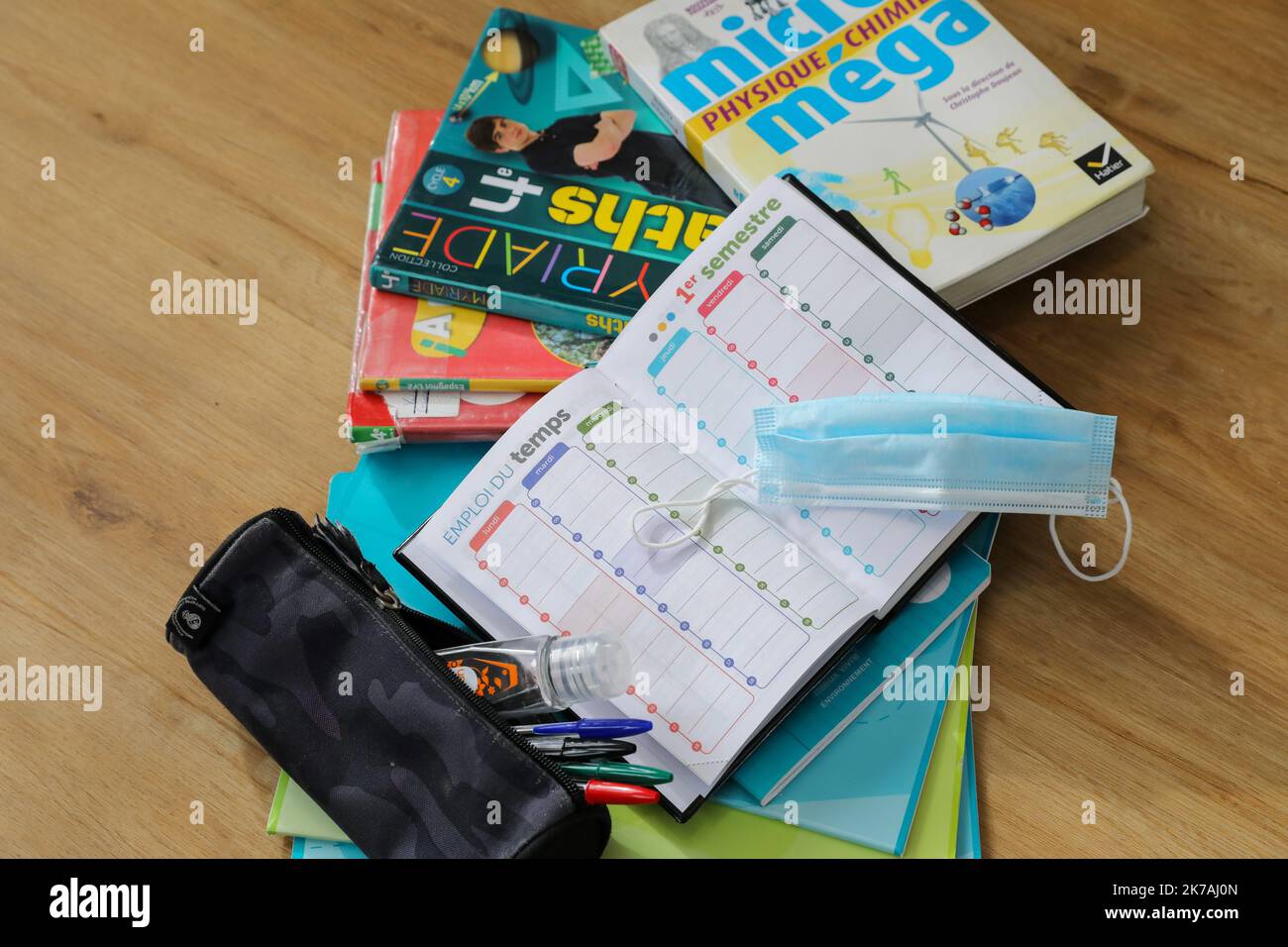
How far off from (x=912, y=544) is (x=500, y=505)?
0.93 ft

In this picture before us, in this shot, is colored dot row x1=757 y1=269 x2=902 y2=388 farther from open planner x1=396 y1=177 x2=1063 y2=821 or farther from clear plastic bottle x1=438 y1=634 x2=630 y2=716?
clear plastic bottle x1=438 y1=634 x2=630 y2=716

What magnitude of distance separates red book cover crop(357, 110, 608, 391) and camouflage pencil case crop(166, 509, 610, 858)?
163 millimetres

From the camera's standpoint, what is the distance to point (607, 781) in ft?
2.52

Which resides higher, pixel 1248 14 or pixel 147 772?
pixel 1248 14

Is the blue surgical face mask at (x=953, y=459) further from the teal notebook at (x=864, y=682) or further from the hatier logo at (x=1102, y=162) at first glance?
the hatier logo at (x=1102, y=162)

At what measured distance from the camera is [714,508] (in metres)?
Answer: 0.86

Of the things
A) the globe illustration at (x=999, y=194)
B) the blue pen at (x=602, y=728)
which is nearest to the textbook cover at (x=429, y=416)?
the blue pen at (x=602, y=728)

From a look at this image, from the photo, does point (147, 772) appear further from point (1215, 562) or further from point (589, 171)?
point (1215, 562)

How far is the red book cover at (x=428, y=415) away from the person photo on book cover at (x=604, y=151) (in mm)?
213

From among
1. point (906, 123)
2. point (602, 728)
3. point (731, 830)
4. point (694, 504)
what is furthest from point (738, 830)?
point (906, 123)

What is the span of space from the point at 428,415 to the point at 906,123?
1.46 ft

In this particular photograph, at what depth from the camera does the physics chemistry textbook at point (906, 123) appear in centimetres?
96
